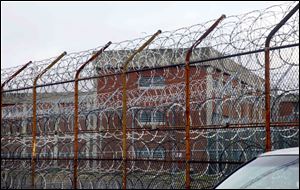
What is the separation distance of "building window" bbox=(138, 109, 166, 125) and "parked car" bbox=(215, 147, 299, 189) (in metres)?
4.86

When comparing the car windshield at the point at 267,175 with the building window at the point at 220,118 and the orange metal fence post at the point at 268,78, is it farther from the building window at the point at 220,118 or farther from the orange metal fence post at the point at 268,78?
the building window at the point at 220,118

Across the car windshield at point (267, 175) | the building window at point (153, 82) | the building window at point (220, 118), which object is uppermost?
the building window at point (153, 82)

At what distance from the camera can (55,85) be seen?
35.0 ft

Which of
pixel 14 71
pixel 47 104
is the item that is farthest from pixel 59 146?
pixel 14 71

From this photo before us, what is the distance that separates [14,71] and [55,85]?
6.52ft

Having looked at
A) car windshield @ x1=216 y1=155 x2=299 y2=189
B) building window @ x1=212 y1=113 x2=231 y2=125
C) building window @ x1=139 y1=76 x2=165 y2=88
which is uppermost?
building window @ x1=139 y1=76 x2=165 y2=88

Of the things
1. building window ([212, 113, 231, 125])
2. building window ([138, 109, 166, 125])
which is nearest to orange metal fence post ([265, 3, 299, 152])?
building window ([212, 113, 231, 125])

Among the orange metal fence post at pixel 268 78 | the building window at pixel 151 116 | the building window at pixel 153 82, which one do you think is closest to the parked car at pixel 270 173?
the orange metal fence post at pixel 268 78

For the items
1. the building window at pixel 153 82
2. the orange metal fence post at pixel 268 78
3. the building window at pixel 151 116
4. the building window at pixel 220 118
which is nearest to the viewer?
the orange metal fence post at pixel 268 78

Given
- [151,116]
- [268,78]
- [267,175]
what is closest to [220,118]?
[151,116]

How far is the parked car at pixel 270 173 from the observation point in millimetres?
4711

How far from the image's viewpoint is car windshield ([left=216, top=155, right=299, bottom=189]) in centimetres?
471

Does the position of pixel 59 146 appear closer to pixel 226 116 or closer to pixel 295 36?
pixel 226 116

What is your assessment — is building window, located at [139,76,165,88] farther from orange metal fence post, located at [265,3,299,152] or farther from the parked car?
the parked car
